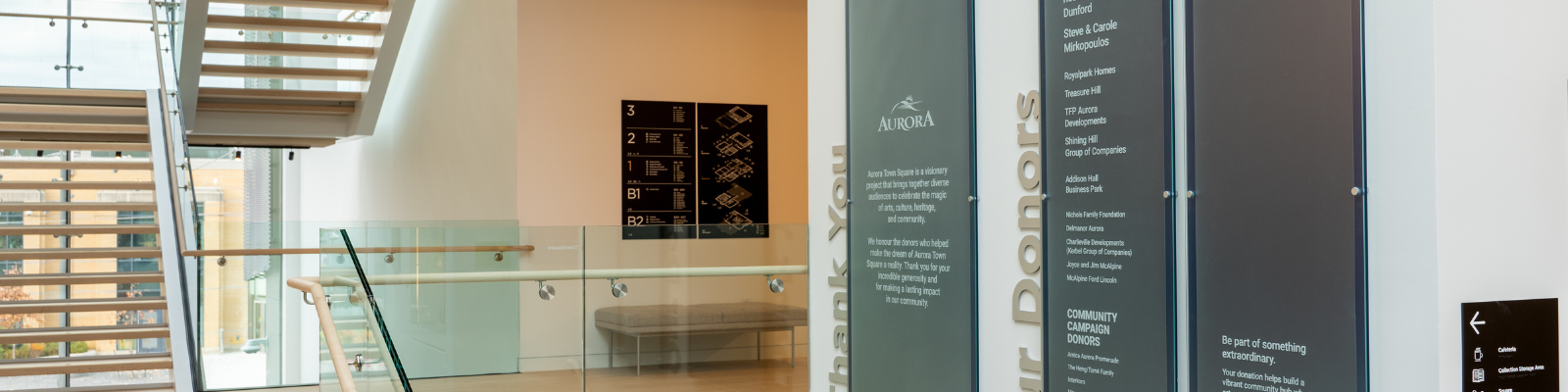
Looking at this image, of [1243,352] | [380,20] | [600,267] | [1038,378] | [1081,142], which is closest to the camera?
[1243,352]

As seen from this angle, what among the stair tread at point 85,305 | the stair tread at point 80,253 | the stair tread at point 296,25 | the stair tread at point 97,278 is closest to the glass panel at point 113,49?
the stair tread at point 296,25

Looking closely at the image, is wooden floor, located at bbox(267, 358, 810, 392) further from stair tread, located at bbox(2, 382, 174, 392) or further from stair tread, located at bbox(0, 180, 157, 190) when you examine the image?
stair tread, located at bbox(0, 180, 157, 190)

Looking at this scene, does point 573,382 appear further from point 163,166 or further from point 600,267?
point 163,166

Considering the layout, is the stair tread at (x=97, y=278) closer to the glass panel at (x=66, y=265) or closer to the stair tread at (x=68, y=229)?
the stair tread at (x=68, y=229)

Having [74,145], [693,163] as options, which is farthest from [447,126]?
[74,145]

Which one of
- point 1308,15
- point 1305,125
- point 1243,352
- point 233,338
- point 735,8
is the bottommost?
point 233,338

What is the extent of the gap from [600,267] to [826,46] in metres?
1.22

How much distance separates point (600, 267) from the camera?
156 inches

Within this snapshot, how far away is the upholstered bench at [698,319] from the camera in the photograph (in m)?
3.94

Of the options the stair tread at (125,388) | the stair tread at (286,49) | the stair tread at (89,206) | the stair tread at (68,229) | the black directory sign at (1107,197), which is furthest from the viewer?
the stair tread at (286,49)

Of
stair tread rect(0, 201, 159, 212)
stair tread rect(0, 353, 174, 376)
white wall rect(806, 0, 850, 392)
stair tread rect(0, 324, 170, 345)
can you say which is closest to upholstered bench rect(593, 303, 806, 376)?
white wall rect(806, 0, 850, 392)

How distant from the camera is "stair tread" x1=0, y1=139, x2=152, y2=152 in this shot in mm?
6629

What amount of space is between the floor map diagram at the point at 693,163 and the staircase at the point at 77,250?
2.52 metres

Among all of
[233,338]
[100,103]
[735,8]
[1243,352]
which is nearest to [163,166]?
[233,338]
